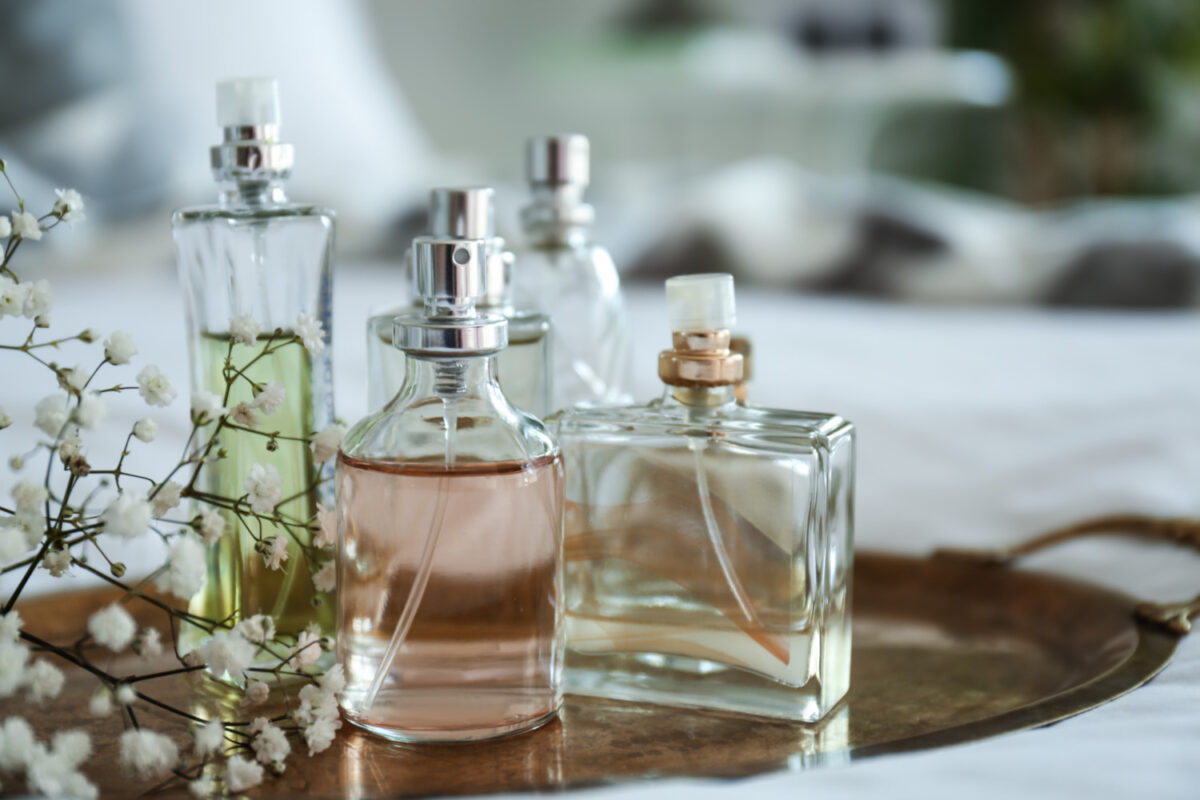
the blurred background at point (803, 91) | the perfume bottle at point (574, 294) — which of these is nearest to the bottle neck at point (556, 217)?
the perfume bottle at point (574, 294)

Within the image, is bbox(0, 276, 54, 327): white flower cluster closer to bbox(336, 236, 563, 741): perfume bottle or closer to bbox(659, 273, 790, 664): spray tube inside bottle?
bbox(336, 236, 563, 741): perfume bottle

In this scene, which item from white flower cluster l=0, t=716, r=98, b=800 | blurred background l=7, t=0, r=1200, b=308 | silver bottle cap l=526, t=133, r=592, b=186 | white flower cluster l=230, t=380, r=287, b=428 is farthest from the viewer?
blurred background l=7, t=0, r=1200, b=308

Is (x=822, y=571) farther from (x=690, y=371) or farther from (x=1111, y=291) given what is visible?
(x=1111, y=291)

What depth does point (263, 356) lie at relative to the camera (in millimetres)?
474

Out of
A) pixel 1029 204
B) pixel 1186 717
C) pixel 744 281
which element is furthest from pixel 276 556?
pixel 1029 204

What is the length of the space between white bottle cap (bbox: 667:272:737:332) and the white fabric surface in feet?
0.53

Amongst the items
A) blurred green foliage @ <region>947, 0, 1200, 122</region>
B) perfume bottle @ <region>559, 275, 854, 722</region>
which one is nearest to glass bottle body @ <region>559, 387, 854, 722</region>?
perfume bottle @ <region>559, 275, 854, 722</region>

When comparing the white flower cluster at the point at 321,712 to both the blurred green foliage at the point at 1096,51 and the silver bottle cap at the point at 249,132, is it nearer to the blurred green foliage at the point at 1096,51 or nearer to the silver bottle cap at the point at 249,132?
the silver bottle cap at the point at 249,132

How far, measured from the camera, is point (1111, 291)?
1.44m

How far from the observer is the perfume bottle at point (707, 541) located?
0.45m

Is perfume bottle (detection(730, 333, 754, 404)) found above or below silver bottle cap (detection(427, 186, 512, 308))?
below

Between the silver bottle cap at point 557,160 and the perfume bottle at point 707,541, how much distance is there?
12 centimetres

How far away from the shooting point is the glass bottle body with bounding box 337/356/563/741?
41cm

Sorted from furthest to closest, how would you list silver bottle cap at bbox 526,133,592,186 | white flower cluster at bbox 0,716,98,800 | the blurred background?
the blurred background → silver bottle cap at bbox 526,133,592,186 → white flower cluster at bbox 0,716,98,800
